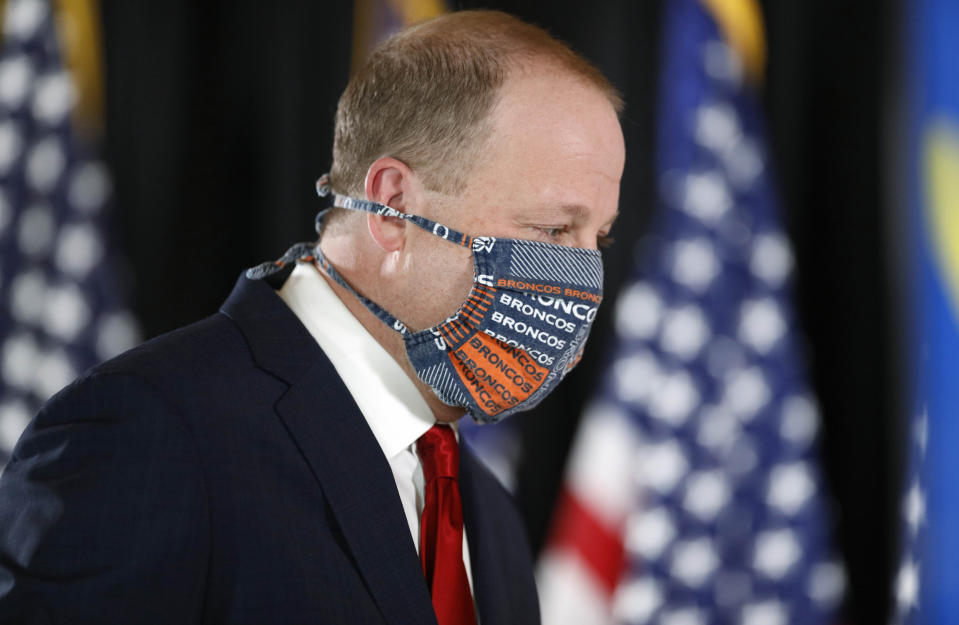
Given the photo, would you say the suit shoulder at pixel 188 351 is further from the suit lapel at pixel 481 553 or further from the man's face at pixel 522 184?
the suit lapel at pixel 481 553

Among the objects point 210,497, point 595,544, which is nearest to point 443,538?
point 210,497

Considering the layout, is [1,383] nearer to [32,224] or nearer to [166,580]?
[32,224]

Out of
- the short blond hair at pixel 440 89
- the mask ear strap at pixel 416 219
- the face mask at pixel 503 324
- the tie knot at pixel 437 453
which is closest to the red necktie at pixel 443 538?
the tie knot at pixel 437 453

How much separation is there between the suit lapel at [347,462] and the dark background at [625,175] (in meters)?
2.20

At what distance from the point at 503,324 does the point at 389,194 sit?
32 centimetres

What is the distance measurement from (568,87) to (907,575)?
9.00 feet

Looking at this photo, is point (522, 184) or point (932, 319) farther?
point (932, 319)

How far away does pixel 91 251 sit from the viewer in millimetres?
3477

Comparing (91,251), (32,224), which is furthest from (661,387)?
(32,224)

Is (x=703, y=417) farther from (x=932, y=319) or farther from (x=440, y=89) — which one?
(x=440, y=89)

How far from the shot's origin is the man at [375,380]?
120 centimetres

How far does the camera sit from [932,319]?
3.48 metres

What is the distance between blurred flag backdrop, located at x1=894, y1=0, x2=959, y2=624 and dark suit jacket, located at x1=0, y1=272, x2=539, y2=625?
2.70m

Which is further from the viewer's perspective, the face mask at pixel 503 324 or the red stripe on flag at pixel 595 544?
the red stripe on flag at pixel 595 544
